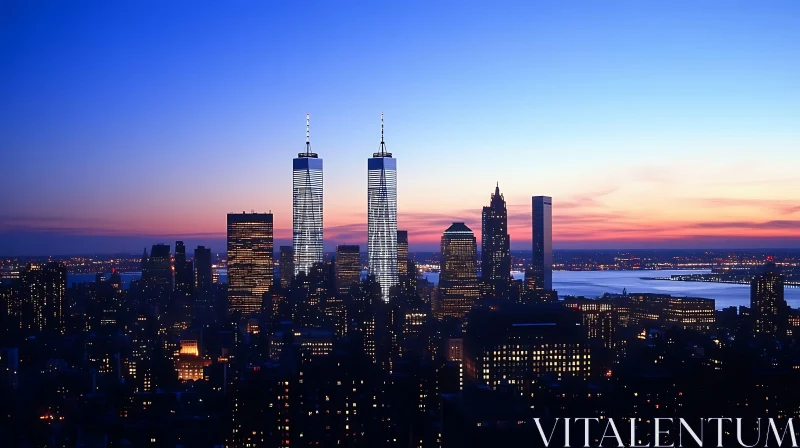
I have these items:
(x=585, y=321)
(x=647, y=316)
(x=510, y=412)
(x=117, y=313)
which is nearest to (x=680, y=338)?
(x=585, y=321)

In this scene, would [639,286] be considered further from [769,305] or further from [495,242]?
[769,305]

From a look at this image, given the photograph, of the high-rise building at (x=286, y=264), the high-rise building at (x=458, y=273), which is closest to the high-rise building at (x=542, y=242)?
the high-rise building at (x=458, y=273)

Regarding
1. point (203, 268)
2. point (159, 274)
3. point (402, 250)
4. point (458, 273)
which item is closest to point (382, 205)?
point (402, 250)

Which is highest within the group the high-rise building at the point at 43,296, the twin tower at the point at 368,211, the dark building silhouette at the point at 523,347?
the twin tower at the point at 368,211

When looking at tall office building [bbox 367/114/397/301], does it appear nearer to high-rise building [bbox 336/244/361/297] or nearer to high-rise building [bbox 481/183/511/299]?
high-rise building [bbox 336/244/361/297]

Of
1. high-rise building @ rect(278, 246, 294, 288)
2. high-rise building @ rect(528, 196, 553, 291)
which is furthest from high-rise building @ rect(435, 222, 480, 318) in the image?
high-rise building @ rect(278, 246, 294, 288)

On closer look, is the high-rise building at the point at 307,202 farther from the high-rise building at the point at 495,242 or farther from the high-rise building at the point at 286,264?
the high-rise building at the point at 495,242
